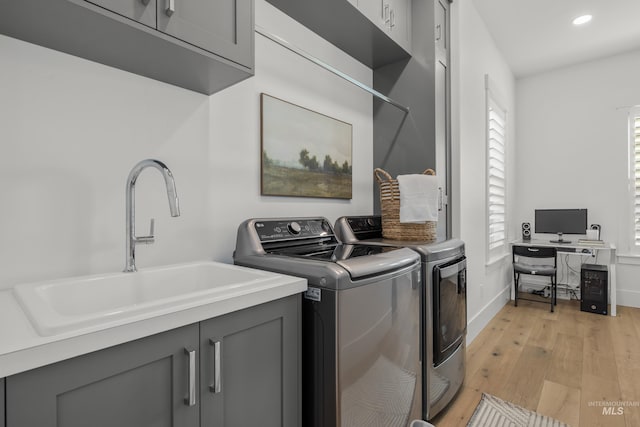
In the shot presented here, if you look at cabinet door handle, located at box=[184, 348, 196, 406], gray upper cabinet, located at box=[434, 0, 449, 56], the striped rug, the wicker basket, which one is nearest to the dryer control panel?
the wicker basket

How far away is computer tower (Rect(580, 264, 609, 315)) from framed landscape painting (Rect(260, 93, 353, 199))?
10.1ft

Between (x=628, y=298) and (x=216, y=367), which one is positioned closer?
(x=216, y=367)

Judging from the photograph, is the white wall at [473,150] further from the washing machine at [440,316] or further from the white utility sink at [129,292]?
the white utility sink at [129,292]

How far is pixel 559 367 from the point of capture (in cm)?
243

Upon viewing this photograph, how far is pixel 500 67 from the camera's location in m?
3.91

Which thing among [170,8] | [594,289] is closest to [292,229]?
[170,8]

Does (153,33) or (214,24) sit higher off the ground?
(214,24)

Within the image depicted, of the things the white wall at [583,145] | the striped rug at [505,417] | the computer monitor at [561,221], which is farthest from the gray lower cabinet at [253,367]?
the white wall at [583,145]

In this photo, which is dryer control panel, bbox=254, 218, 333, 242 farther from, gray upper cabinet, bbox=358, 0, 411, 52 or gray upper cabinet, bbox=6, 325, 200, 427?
gray upper cabinet, bbox=358, 0, 411, 52

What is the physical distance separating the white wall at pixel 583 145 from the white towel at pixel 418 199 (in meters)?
3.26

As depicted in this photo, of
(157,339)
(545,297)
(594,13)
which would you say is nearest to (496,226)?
(545,297)

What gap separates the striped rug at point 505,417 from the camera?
1794 millimetres

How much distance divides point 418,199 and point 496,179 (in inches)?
86.4
